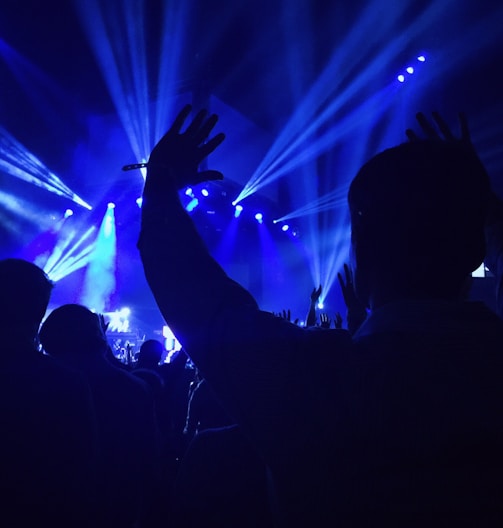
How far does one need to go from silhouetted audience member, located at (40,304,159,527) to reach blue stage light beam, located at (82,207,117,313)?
622 inches

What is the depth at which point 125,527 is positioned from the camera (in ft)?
→ 8.69

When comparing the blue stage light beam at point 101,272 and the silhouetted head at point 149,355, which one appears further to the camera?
the blue stage light beam at point 101,272

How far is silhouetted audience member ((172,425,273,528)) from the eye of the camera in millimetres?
1064

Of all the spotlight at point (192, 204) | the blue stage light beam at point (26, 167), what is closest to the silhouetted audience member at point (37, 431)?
the blue stage light beam at point (26, 167)

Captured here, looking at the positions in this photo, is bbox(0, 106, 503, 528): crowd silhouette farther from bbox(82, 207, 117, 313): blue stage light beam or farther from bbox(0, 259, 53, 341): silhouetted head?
bbox(82, 207, 117, 313): blue stage light beam

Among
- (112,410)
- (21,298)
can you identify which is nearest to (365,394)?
(21,298)

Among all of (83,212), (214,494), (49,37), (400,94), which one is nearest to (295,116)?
(400,94)

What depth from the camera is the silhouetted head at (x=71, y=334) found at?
270 centimetres

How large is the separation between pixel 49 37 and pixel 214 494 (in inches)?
492

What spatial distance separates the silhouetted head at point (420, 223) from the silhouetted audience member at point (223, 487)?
627 millimetres

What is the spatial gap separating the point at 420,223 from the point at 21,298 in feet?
6.48

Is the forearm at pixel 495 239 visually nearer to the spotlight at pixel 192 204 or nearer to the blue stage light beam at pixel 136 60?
the blue stage light beam at pixel 136 60

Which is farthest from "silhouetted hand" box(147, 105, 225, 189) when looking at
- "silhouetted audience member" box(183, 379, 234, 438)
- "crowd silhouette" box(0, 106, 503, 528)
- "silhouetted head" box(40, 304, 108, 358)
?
"silhouetted audience member" box(183, 379, 234, 438)

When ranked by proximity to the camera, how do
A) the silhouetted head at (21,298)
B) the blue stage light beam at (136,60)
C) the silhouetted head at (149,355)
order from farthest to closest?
the blue stage light beam at (136,60)
the silhouetted head at (149,355)
the silhouetted head at (21,298)
